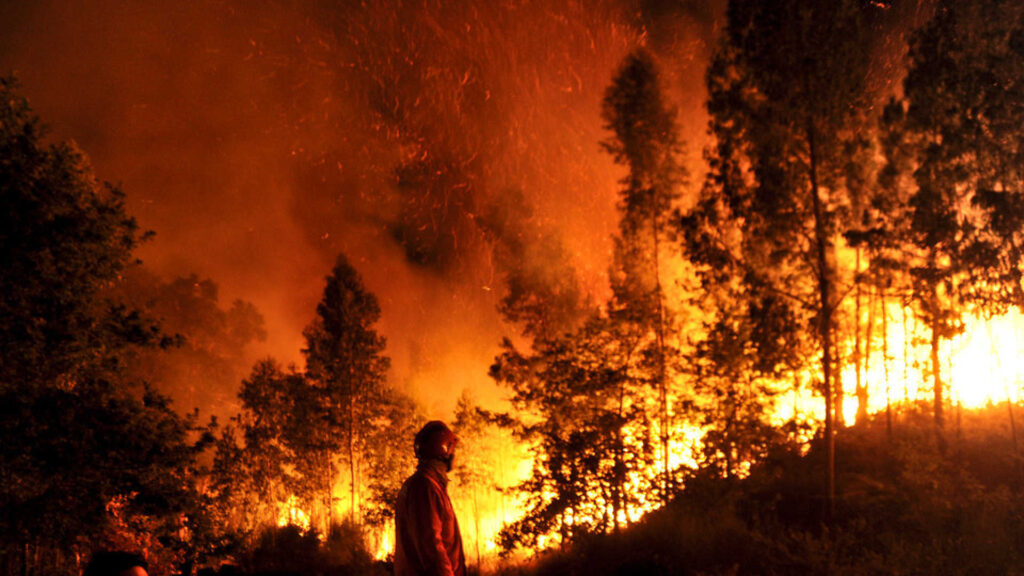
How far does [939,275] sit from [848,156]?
5595 mm

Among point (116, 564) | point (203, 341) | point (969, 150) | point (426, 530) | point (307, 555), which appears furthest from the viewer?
point (203, 341)

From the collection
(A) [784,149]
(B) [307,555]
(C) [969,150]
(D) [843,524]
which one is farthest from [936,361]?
(B) [307,555]

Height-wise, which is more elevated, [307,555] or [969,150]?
[969,150]

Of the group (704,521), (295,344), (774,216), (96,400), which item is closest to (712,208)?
(774,216)

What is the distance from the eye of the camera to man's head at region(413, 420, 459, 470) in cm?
446

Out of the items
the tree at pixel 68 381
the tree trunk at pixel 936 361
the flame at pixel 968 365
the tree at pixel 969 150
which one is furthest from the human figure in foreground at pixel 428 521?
the flame at pixel 968 365

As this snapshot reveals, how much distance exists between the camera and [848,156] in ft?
48.5

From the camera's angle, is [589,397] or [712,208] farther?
[589,397]

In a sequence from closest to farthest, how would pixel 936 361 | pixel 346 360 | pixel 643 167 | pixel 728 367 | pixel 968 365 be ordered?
pixel 728 367 < pixel 936 361 < pixel 643 167 < pixel 346 360 < pixel 968 365

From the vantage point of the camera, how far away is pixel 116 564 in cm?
240

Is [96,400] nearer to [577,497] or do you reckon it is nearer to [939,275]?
[577,497]

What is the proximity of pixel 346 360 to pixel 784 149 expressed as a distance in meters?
26.5

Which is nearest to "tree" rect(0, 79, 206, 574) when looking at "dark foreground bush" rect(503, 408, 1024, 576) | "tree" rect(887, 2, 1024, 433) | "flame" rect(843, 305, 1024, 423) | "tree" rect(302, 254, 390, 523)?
"dark foreground bush" rect(503, 408, 1024, 576)

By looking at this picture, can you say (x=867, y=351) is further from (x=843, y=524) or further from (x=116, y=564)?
(x=116, y=564)
